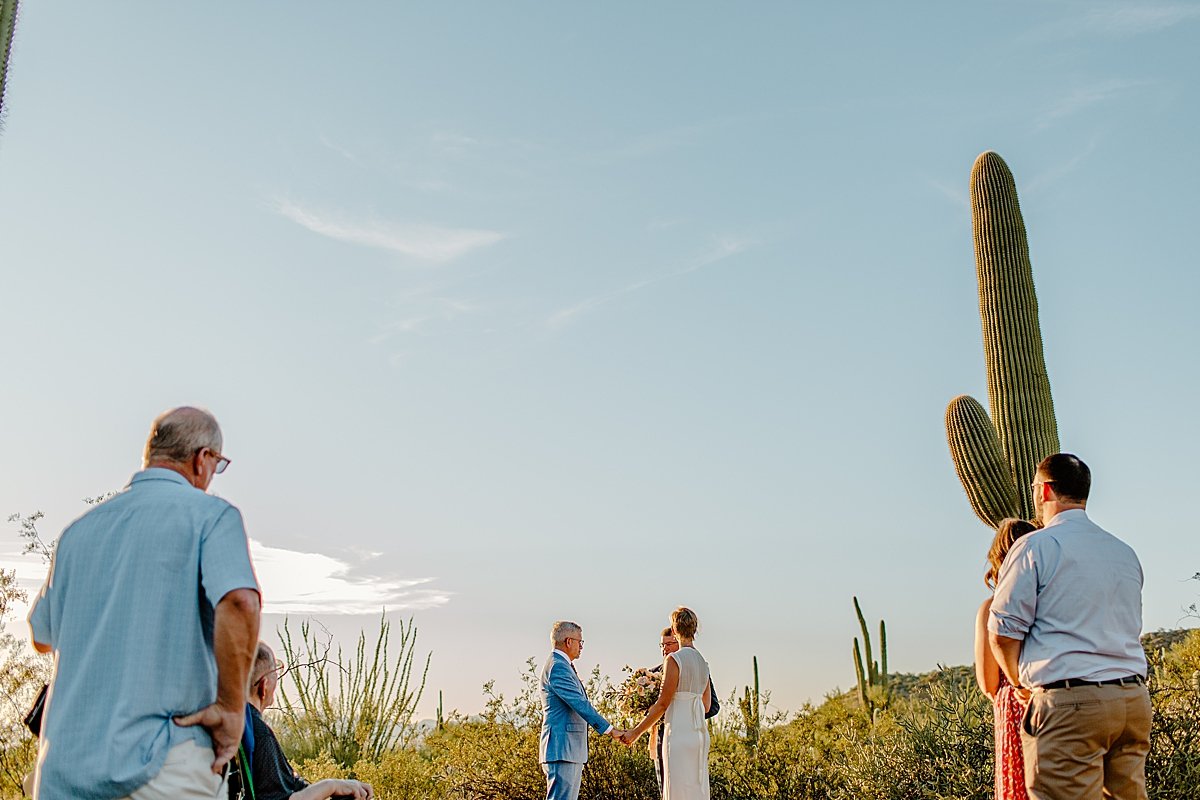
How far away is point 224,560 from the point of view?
9.58 feet

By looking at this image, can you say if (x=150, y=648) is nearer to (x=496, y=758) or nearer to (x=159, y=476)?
(x=159, y=476)

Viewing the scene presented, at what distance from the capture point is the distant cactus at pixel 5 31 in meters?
6.04

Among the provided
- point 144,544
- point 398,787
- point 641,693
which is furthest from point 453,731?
point 144,544

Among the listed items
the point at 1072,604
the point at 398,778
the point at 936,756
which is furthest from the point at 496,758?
the point at 1072,604

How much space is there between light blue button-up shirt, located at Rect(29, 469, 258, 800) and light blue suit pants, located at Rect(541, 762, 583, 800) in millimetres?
4589

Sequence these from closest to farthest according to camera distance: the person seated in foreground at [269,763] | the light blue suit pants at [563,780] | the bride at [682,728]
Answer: the person seated in foreground at [269,763] → the light blue suit pants at [563,780] → the bride at [682,728]

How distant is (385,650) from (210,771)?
1189 cm

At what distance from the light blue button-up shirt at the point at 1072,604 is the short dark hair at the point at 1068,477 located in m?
0.11

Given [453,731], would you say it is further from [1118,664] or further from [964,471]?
[1118,664]

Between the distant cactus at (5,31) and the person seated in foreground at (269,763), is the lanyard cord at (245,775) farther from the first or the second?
the distant cactus at (5,31)

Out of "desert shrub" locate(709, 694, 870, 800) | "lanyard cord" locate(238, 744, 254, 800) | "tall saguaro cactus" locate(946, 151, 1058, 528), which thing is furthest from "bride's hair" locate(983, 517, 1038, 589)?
"tall saguaro cactus" locate(946, 151, 1058, 528)

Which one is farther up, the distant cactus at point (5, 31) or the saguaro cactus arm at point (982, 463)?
the distant cactus at point (5, 31)

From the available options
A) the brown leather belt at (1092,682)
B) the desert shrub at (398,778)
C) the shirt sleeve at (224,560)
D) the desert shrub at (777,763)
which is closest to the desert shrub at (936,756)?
the desert shrub at (777,763)

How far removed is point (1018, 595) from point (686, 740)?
3888 mm
